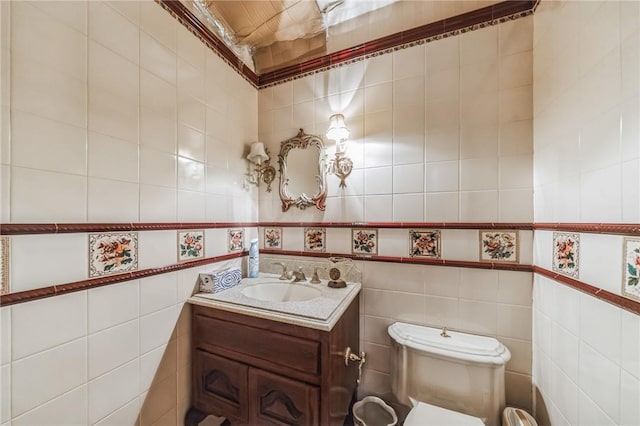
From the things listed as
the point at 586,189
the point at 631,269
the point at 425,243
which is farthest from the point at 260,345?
the point at 586,189

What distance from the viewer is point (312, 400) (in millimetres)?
886

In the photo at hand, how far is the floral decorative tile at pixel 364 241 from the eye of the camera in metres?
1.36

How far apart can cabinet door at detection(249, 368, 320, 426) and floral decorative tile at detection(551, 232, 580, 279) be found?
105cm

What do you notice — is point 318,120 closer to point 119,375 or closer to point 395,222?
point 395,222

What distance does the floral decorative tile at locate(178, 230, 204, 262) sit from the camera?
1.11 meters

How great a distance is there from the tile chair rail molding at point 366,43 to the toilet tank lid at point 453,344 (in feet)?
5.09

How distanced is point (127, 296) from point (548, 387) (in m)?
1.76

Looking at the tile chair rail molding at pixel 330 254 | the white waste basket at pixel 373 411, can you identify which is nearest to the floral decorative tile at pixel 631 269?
the tile chair rail molding at pixel 330 254

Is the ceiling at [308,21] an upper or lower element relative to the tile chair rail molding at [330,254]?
upper

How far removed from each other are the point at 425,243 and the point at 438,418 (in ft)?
2.46

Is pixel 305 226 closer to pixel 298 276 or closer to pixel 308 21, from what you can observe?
pixel 298 276

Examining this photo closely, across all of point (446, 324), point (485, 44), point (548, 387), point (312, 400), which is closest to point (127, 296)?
point (312, 400)

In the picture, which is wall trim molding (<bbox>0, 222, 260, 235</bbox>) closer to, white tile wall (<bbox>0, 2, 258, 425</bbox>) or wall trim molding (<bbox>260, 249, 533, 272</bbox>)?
white tile wall (<bbox>0, 2, 258, 425</bbox>)

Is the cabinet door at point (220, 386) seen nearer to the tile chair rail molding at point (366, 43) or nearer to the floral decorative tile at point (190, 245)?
the floral decorative tile at point (190, 245)
